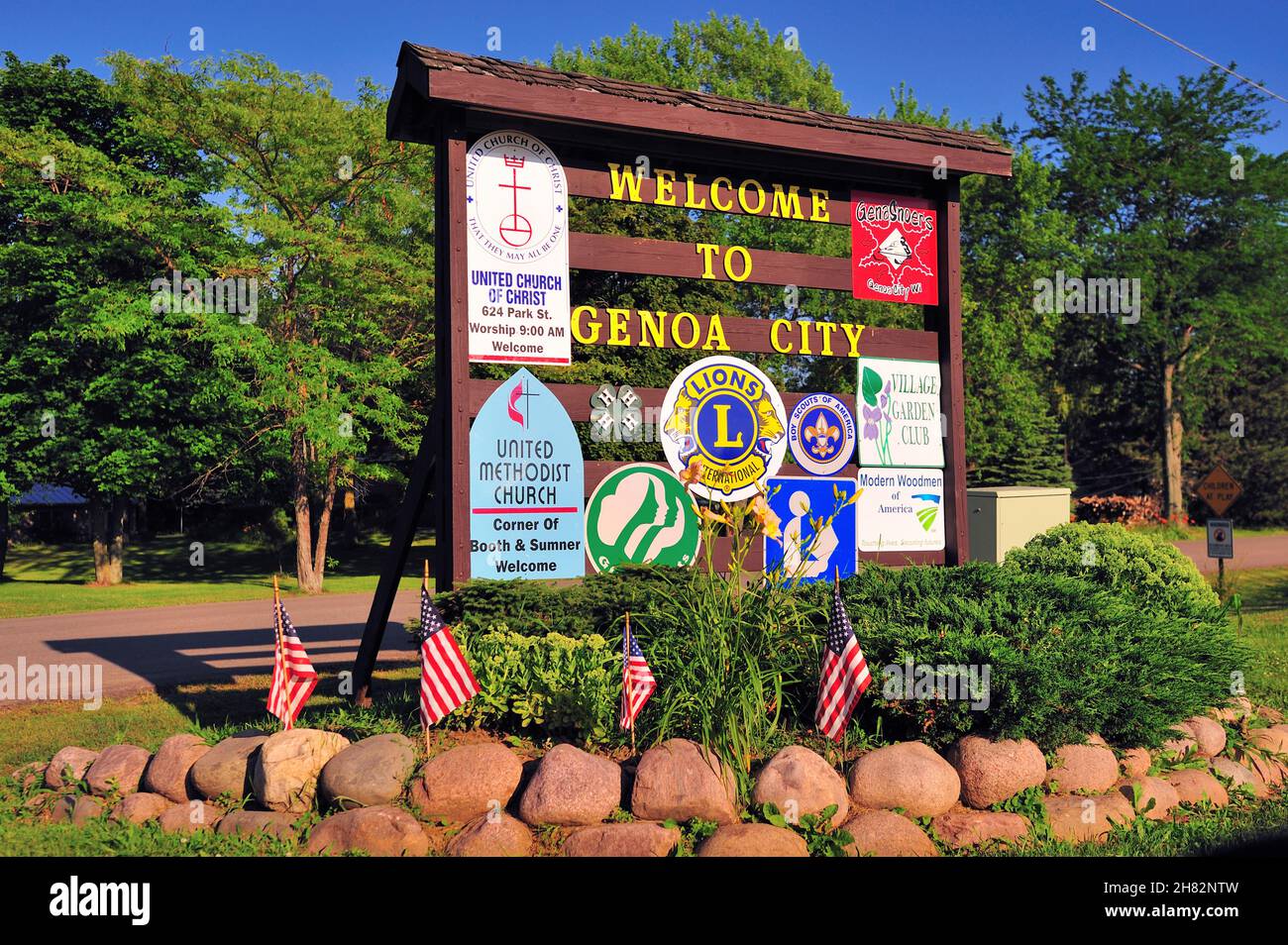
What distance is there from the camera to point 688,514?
28.5ft

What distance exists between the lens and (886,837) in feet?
17.7

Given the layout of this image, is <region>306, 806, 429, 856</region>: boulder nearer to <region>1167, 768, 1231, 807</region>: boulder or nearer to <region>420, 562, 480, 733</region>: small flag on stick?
<region>420, 562, 480, 733</region>: small flag on stick

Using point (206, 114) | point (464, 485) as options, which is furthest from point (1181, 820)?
point (206, 114)

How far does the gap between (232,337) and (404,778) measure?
19.8 m

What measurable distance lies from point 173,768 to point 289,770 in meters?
0.97

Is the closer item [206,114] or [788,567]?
[788,567]

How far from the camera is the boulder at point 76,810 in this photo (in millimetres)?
6148

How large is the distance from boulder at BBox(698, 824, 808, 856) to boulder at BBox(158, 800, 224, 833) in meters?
2.78

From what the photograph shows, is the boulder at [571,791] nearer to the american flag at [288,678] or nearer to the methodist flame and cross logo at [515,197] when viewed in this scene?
the american flag at [288,678]

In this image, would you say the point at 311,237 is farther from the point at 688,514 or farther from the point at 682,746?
the point at 682,746

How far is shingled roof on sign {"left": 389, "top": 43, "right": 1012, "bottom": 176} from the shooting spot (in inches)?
304

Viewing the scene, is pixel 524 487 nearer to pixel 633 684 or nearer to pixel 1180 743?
pixel 633 684
